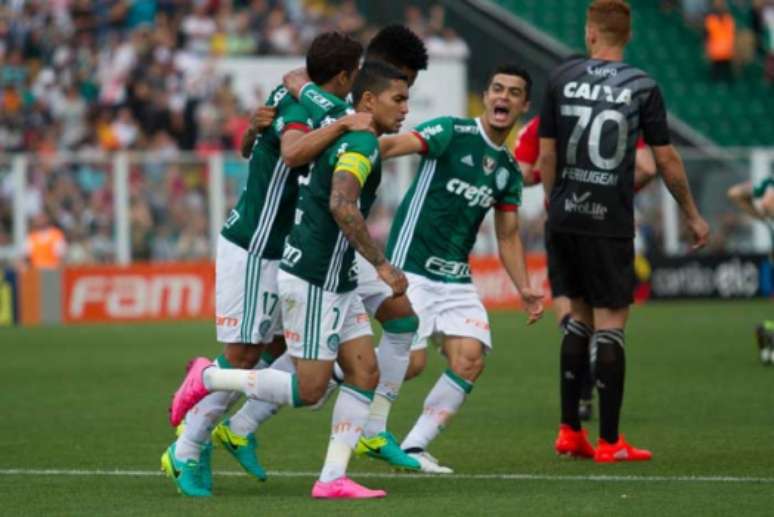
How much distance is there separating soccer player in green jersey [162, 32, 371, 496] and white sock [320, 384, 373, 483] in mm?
585

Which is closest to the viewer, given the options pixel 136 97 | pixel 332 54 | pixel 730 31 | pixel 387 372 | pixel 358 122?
pixel 358 122

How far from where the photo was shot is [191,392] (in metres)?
8.88

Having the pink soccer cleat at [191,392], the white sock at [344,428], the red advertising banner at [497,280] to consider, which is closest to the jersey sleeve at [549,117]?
the white sock at [344,428]

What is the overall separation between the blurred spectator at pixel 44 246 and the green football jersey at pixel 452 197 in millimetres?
15391

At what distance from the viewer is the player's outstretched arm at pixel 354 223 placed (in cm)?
843

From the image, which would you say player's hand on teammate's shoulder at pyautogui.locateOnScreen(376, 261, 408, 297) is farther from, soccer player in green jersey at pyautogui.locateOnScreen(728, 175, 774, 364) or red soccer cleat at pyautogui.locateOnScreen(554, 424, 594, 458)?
soccer player in green jersey at pyautogui.locateOnScreen(728, 175, 774, 364)

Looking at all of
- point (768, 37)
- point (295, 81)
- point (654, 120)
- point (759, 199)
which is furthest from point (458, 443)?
point (768, 37)

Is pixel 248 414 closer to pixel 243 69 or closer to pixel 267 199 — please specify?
pixel 267 199

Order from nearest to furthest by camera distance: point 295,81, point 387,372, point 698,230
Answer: point 295,81
point 387,372
point 698,230

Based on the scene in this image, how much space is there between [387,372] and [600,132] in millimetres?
1814

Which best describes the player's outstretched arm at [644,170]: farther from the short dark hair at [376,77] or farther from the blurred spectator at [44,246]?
the blurred spectator at [44,246]

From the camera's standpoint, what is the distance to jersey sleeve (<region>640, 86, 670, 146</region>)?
1030 centimetres

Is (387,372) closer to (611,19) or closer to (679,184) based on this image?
(679,184)

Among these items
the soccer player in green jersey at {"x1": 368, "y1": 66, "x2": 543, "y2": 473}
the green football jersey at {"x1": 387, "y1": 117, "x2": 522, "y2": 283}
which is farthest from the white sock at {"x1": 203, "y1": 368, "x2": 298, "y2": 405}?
the green football jersey at {"x1": 387, "y1": 117, "x2": 522, "y2": 283}
